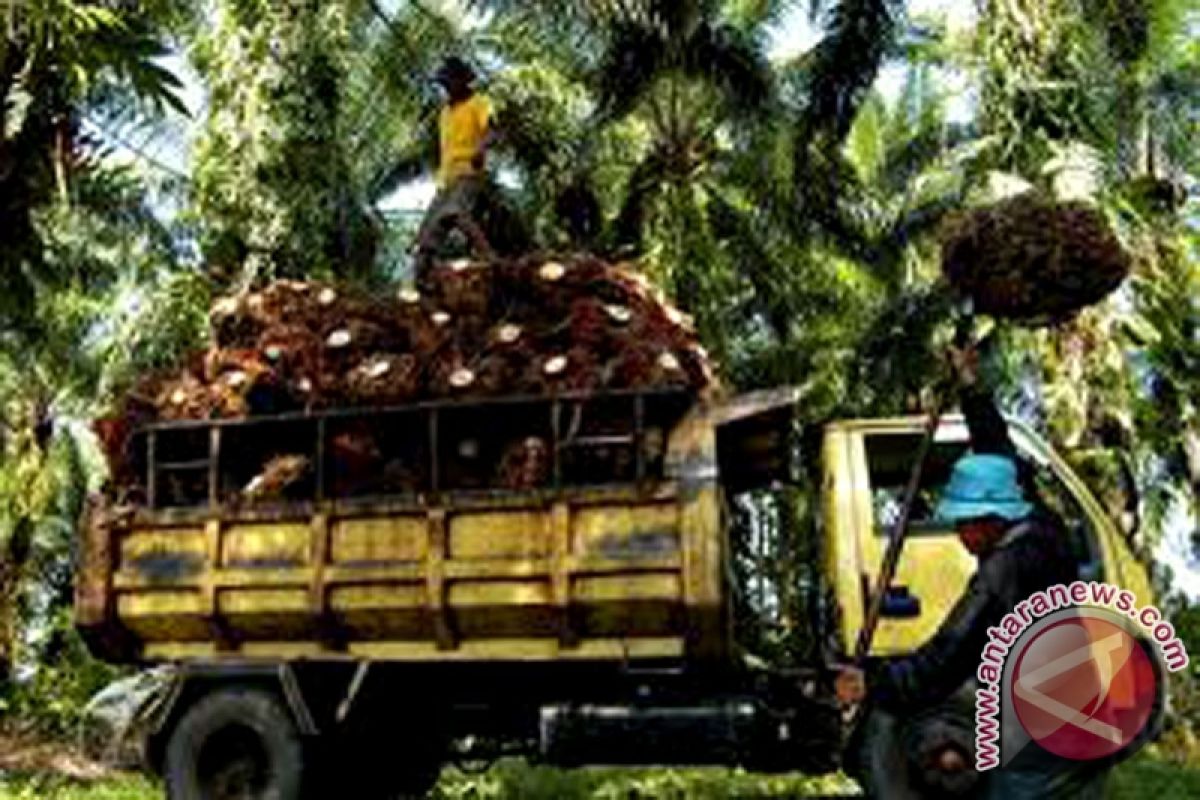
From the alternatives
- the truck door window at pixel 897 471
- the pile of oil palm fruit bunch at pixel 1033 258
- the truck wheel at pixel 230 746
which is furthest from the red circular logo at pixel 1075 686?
the truck wheel at pixel 230 746

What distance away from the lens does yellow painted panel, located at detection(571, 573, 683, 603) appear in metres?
7.21

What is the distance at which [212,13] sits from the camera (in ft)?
56.3

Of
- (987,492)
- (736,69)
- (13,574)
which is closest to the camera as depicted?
(987,492)

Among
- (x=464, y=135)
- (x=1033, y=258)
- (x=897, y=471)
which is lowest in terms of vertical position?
(x=897, y=471)

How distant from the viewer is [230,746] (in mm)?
8078

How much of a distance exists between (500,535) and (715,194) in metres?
16.5

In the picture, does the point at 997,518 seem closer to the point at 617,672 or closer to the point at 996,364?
the point at 617,672

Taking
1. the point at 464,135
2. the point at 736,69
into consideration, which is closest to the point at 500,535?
the point at 464,135

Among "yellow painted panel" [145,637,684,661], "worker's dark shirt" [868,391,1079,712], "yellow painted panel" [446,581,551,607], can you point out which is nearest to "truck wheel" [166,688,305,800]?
"yellow painted panel" [145,637,684,661]

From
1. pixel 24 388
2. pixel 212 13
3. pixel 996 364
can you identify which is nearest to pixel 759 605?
pixel 212 13

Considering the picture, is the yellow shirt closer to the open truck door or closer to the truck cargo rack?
the truck cargo rack

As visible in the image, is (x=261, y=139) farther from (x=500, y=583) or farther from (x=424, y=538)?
(x=500, y=583)

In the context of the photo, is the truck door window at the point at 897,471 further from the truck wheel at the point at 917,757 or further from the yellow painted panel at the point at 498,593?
the yellow painted panel at the point at 498,593

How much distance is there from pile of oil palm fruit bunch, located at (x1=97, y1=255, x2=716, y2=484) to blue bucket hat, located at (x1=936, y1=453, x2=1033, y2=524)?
10.7ft
